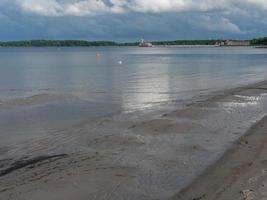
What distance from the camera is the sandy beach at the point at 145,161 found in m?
10.1

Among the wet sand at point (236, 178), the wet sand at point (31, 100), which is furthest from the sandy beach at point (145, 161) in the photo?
the wet sand at point (31, 100)

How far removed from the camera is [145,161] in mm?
12680

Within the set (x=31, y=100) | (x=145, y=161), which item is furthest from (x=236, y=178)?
(x=31, y=100)

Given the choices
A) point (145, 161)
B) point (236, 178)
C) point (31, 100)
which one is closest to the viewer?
point (236, 178)

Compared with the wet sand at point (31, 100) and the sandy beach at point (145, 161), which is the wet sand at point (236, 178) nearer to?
the sandy beach at point (145, 161)

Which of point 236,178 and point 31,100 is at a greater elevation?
point 236,178

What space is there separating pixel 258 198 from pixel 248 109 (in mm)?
13551

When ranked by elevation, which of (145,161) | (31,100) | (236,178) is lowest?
(31,100)

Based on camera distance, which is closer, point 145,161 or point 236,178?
point 236,178

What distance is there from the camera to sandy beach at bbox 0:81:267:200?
10117 mm

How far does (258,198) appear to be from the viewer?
29.5 ft

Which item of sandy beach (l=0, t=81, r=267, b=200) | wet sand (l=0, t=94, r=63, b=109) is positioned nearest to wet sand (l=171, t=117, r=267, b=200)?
sandy beach (l=0, t=81, r=267, b=200)

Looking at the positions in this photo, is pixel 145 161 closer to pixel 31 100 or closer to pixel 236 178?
pixel 236 178

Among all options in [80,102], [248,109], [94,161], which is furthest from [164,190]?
[80,102]
